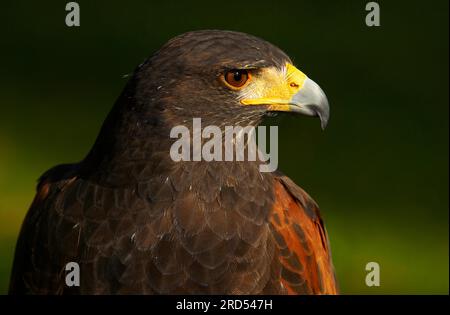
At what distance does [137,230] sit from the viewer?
3.73 m

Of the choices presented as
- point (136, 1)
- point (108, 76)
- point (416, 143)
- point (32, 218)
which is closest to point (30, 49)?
point (108, 76)

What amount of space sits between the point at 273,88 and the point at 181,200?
619 mm

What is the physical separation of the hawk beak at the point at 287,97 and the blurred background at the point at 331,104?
9.25 ft

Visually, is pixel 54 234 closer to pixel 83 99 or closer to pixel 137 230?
pixel 137 230

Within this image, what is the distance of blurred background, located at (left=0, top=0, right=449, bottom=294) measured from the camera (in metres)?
7.67

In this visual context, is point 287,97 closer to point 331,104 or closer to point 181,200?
point 181,200

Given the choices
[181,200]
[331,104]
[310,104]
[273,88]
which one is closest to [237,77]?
[273,88]

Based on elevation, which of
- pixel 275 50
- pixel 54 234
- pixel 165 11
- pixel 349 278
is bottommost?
pixel 349 278

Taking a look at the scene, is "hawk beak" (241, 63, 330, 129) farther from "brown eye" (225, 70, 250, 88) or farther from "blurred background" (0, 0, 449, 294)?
"blurred background" (0, 0, 449, 294)

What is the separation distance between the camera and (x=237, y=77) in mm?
3822

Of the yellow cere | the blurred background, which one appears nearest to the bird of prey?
the yellow cere

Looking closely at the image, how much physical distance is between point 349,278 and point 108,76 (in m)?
3.41

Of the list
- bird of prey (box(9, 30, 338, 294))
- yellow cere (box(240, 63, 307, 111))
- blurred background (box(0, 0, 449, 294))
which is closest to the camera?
bird of prey (box(9, 30, 338, 294))

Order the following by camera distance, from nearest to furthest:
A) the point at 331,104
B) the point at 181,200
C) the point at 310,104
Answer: the point at 181,200
the point at 310,104
the point at 331,104
